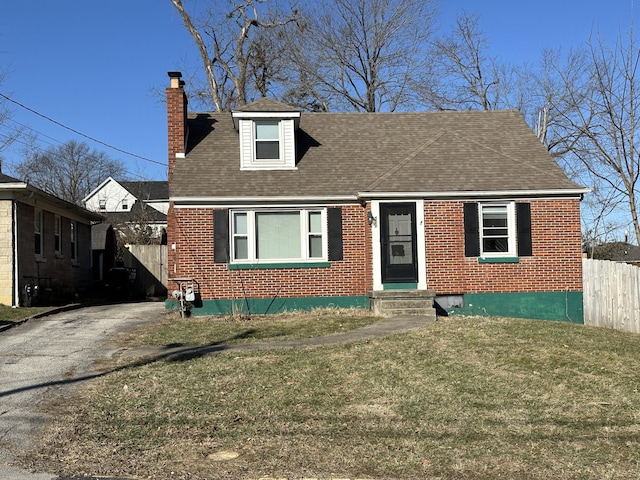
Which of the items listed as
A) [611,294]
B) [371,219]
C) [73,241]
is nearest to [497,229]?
[611,294]

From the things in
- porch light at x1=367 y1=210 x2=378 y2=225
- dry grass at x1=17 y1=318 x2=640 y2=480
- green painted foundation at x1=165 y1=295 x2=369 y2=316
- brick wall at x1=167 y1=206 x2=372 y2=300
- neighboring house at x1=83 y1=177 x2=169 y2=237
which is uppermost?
neighboring house at x1=83 y1=177 x2=169 y2=237

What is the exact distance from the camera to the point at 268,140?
16156 millimetres

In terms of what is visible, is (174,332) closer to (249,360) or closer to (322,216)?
(249,360)

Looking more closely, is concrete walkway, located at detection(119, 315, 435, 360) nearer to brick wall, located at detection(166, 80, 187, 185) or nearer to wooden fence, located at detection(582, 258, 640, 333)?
wooden fence, located at detection(582, 258, 640, 333)

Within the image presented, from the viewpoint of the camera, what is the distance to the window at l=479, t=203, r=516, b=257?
14804 mm

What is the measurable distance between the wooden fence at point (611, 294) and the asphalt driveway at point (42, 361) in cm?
1063

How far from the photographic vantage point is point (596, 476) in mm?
4965

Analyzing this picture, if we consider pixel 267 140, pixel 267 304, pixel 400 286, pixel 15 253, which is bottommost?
pixel 267 304

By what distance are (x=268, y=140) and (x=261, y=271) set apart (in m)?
3.66

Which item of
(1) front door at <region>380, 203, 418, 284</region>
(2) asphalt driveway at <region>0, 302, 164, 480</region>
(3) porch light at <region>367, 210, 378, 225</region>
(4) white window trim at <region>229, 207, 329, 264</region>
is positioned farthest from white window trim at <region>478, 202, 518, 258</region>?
(2) asphalt driveway at <region>0, 302, 164, 480</region>

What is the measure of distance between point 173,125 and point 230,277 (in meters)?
4.58

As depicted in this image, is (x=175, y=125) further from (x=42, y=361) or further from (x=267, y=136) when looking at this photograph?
(x=42, y=361)

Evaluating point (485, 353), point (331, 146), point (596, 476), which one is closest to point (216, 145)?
point (331, 146)

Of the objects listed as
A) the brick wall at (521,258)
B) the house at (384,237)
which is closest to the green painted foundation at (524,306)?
the house at (384,237)
